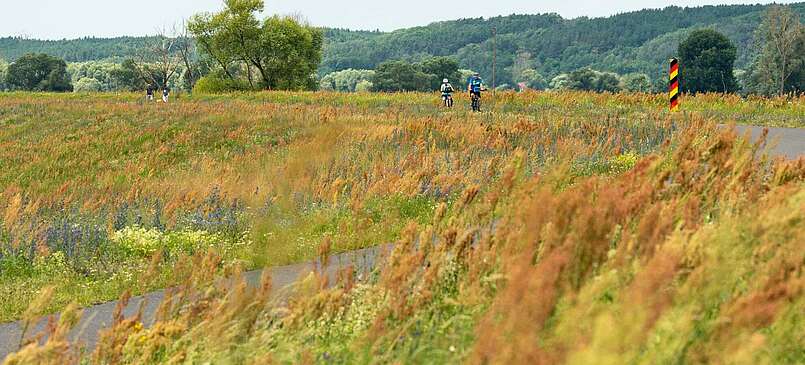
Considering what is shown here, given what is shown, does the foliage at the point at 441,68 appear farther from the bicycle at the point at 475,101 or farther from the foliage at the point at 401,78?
the bicycle at the point at 475,101

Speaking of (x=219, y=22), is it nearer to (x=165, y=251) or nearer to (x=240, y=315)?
(x=165, y=251)

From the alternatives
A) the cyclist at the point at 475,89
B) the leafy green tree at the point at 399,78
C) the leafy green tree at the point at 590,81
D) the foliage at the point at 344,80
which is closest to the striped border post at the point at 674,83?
the cyclist at the point at 475,89

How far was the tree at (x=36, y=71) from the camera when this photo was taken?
117144 millimetres

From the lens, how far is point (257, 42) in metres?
75.8

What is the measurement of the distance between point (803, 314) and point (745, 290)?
259mm

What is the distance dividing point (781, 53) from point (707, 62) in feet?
44.4

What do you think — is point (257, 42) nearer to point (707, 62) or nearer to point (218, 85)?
point (218, 85)

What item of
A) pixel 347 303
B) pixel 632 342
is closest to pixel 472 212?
pixel 347 303

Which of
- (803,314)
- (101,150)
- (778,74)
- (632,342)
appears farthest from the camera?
(778,74)

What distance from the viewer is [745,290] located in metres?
3.85

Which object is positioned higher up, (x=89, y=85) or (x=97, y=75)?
(x=97, y=75)

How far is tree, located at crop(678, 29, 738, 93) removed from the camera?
7906cm

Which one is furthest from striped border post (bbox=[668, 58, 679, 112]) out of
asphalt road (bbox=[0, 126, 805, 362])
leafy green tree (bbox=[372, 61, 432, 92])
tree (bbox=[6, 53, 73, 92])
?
tree (bbox=[6, 53, 73, 92])

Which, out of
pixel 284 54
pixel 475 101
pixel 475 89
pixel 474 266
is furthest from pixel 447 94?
pixel 284 54
